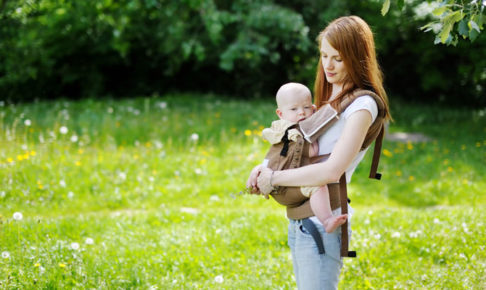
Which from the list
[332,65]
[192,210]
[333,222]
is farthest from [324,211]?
[192,210]

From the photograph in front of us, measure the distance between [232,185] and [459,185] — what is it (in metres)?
3.15

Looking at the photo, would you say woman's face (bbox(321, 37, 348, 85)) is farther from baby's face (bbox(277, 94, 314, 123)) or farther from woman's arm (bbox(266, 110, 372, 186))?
woman's arm (bbox(266, 110, 372, 186))

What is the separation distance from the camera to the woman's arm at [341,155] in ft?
7.50

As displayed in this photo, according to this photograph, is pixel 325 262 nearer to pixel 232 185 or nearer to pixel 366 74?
pixel 366 74

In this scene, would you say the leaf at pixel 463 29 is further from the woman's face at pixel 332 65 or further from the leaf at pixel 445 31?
the woman's face at pixel 332 65

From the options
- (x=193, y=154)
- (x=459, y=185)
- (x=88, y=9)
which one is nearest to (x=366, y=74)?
(x=459, y=185)

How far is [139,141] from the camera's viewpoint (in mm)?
8984

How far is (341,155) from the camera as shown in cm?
229

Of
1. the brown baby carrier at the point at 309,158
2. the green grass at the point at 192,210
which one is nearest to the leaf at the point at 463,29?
the brown baby carrier at the point at 309,158

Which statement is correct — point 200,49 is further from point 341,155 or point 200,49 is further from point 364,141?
point 341,155

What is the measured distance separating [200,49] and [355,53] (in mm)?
10503

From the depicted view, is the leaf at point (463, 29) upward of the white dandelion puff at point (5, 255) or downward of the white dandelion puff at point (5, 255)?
upward

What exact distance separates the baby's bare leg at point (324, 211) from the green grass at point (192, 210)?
76 cm

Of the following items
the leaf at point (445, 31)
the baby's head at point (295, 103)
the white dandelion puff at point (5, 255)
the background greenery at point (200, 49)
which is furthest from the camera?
the background greenery at point (200, 49)
